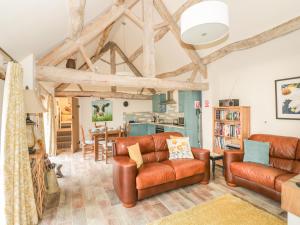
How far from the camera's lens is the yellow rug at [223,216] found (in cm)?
214

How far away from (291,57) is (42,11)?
13.3 ft

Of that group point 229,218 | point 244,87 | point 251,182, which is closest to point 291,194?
point 229,218

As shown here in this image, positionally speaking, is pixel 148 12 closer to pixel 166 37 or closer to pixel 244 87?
pixel 166 37

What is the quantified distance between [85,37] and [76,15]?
81 cm

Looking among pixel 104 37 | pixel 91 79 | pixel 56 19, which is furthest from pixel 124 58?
pixel 56 19

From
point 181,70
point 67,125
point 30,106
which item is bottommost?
point 67,125

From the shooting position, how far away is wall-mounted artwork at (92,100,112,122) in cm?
708

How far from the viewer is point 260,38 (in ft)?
11.0

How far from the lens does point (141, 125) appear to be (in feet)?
24.0

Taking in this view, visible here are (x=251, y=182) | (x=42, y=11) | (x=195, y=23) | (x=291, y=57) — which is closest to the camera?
(x=195, y=23)

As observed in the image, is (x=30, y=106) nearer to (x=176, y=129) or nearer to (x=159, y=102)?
(x=176, y=129)

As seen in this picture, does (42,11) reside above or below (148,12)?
below

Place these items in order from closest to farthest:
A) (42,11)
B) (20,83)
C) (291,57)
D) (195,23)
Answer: (195,23), (20,83), (42,11), (291,57)

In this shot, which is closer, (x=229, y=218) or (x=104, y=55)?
(x=229, y=218)
